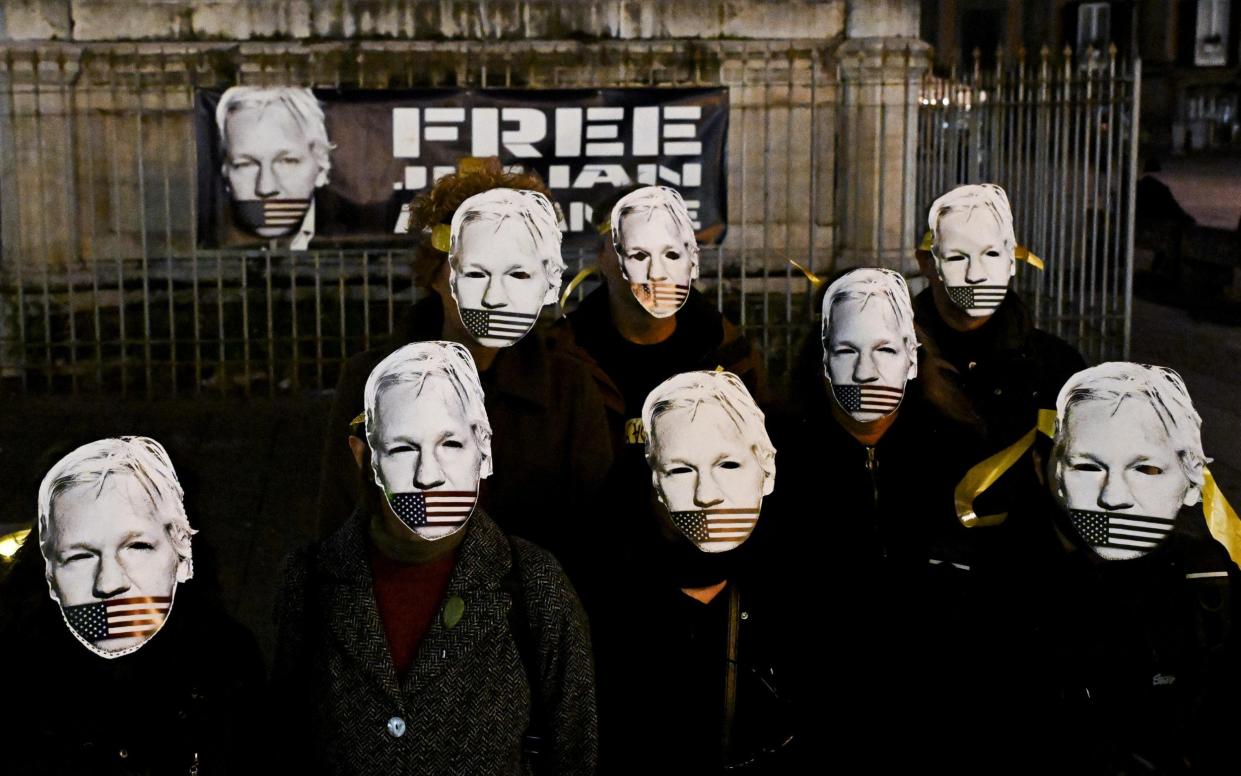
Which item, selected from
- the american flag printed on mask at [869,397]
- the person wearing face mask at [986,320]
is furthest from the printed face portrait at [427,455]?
the person wearing face mask at [986,320]

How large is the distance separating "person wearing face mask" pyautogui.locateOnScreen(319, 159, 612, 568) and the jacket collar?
838mm

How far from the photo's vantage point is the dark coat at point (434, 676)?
3648 mm

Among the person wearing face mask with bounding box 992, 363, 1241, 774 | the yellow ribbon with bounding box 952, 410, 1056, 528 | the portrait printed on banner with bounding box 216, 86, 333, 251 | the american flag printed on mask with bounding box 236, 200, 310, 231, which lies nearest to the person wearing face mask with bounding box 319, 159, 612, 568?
the yellow ribbon with bounding box 952, 410, 1056, 528

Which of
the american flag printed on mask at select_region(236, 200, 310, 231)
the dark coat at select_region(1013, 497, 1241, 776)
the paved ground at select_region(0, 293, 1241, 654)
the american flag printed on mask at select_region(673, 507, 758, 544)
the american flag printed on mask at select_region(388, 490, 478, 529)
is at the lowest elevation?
the paved ground at select_region(0, 293, 1241, 654)

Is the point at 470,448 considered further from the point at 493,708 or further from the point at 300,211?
the point at 300,211

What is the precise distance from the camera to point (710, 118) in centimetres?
1053

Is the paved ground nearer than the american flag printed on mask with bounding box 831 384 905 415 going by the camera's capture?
No

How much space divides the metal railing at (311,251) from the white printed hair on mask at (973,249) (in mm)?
4267

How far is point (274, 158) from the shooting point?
1017cm

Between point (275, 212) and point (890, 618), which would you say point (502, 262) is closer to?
point (890, 618)

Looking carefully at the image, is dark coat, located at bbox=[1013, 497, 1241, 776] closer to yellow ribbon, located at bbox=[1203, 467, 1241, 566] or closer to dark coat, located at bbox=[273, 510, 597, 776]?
yellow ribbon, located at bbox=[1203, 467, 1241, 566]

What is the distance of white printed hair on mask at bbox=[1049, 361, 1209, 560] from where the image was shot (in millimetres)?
3920

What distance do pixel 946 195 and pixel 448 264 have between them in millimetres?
1850

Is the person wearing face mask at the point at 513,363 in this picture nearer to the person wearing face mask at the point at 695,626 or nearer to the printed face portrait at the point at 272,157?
the person wearing face mask at the point at 695,626
